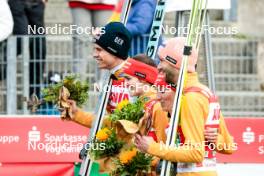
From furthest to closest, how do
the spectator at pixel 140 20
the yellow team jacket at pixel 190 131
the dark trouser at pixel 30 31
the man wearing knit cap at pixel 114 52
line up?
the dark trouser at pixel 30 31
the spectator at pixel 140 20
the man wearing knit cap at pixel 114 52
the yellow team jacket at pixel 190 131

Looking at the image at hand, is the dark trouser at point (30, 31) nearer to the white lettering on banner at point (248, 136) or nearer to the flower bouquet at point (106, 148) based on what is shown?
the white lettering on banner at point (248, 136)

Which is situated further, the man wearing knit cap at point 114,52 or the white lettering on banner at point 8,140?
the white lettering on banner at point 8,140

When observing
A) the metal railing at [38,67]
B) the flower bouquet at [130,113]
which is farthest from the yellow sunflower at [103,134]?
the metal railing at [38,67]

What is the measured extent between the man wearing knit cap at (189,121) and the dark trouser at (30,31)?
4738 millimetres

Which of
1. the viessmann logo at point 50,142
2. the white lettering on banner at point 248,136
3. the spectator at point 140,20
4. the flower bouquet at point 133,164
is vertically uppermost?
the spectator at point 140,20

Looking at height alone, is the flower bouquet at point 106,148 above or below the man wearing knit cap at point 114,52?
→ below

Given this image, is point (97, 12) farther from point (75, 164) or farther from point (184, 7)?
point (184, 7)

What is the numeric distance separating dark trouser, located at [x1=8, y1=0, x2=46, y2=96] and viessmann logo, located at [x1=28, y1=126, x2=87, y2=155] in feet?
5.69

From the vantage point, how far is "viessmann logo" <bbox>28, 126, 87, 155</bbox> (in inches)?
A: 460

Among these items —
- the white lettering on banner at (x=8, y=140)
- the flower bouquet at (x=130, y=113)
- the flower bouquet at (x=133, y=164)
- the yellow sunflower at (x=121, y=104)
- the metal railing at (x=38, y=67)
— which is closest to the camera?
the flower bouquet at (x=133, y=164)

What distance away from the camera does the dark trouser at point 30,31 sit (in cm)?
1344

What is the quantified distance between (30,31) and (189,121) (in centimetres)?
592

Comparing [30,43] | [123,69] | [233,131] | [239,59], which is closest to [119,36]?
[123,69]

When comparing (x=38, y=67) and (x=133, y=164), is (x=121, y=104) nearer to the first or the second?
(x=133, y=164)
